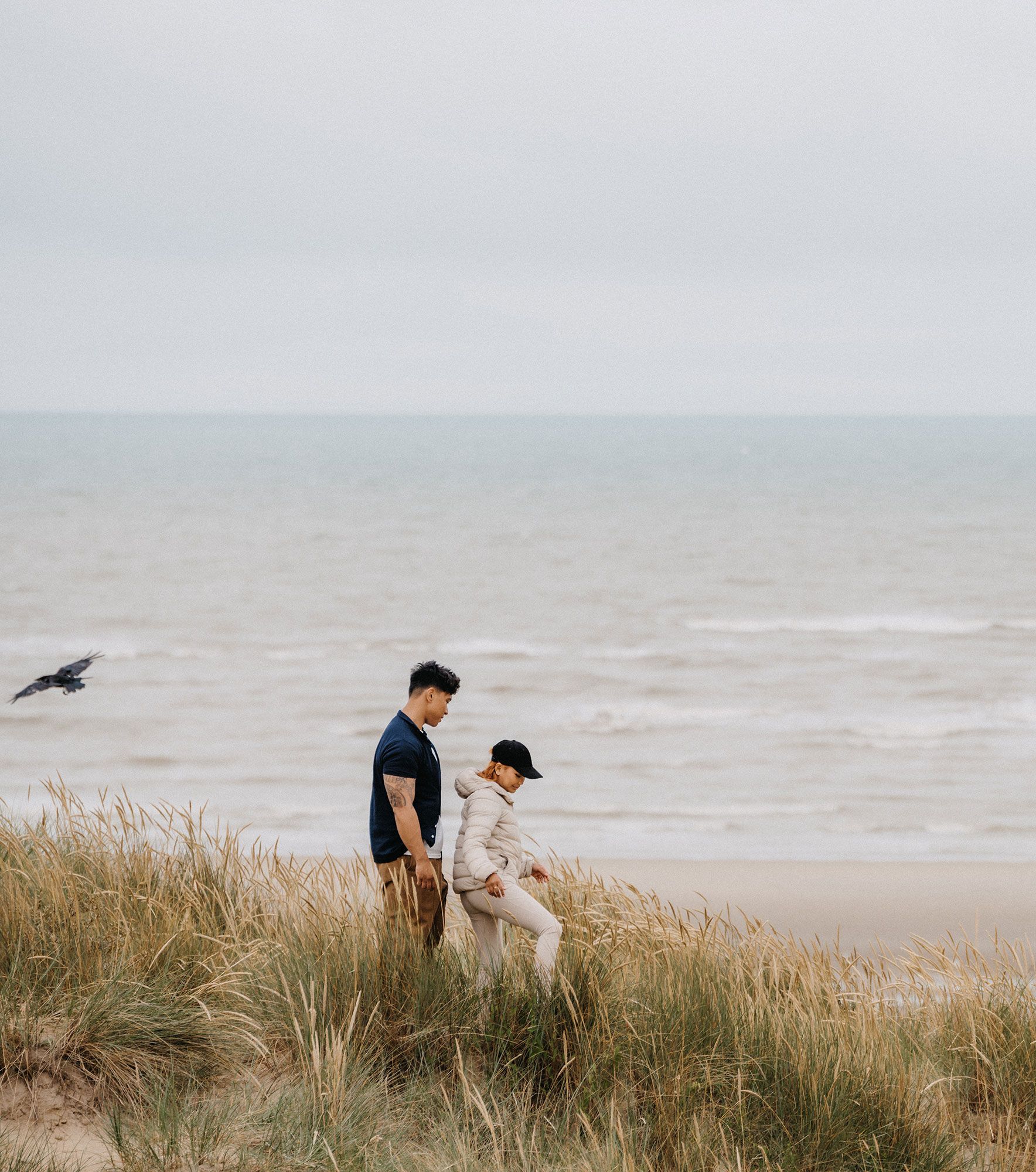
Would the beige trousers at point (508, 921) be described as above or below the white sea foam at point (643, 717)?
above

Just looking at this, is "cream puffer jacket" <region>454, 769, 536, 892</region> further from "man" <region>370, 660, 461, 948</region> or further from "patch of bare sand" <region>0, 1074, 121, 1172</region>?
"patch of bare sand" <region>0, 1074, 121, 1172</region>

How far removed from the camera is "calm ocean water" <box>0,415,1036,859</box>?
15391 millimetres

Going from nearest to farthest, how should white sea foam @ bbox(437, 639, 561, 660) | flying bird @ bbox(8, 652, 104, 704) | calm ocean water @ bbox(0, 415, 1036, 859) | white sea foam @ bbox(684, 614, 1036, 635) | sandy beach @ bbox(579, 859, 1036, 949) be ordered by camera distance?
flying bird @ bbox(8, 652, 104, 704) → sandy beach @ bbox(579, 859, 1036, 949) → calm ocean water @ bbox(0, 415, 1036, 859) → white sea foam @ bbox(437, 639, 561, 660) → white sea foam @ bbox(684, 614, 1036, 635)

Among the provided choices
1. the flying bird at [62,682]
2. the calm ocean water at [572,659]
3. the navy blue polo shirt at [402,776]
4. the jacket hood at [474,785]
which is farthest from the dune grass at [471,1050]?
the calm ocean water at [572,659]

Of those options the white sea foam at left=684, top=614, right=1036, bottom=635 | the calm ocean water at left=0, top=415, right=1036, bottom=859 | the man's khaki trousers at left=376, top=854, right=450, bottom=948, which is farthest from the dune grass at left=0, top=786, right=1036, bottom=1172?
the white sea foam at left=684, top=614, right=1036, bottom=635

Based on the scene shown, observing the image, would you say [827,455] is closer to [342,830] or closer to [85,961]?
[342,830]

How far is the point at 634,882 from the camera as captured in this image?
11.9 m

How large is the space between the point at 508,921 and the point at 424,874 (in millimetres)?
467

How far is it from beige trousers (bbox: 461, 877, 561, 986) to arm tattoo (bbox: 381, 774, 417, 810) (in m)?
0.52

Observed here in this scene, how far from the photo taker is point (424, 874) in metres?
5.72

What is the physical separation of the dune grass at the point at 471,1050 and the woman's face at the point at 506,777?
81cm

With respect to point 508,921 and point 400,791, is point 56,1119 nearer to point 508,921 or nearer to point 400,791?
point 400,791

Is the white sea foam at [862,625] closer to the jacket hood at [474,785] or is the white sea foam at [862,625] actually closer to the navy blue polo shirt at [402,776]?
the navy blue polo shirt at [402,776]

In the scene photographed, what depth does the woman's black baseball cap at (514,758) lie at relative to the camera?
→ 570cm
